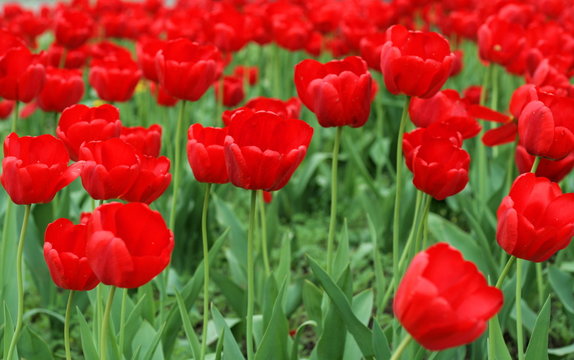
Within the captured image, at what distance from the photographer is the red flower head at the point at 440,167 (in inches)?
64.0

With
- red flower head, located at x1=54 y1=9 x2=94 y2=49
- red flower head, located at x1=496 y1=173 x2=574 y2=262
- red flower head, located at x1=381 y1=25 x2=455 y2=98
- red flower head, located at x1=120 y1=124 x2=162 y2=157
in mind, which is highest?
red flower head, located at x1=381 y1=25 x2=455 y2=98

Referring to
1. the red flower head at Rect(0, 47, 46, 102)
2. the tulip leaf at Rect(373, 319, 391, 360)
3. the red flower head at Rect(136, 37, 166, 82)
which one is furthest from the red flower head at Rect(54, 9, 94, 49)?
the tulip leaf at Rect(373, 319, 391, 360)

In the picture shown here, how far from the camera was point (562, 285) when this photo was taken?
2.28m

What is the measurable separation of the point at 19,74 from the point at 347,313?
42.0 inches

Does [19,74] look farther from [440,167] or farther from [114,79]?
[440,167]

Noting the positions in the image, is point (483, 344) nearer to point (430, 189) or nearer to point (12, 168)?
point (430, 189)

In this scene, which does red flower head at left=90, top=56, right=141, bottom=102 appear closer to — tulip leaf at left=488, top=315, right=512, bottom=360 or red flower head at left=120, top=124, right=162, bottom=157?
red flower head at left=120, top=124, right=162, bottom=157

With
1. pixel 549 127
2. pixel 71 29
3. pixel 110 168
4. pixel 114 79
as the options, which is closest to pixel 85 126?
pixel 110 168

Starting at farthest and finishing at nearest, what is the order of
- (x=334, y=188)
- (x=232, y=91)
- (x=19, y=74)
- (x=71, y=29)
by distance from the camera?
1. (x=71, y=29)
2. (x=232, y=91)
3. (x=19, y=74)
4. (x=334, y=188)

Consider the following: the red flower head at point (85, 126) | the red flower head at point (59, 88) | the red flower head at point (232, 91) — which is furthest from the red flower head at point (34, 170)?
the red flower head at point (232, 91)

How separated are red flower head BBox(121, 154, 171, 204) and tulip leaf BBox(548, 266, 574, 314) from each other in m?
1.26

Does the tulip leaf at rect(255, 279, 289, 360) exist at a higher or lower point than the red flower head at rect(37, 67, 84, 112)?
lower

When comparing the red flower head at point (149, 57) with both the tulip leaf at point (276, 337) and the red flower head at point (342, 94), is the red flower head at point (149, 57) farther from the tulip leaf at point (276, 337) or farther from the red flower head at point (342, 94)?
the tulip leaf at point (276, 337)

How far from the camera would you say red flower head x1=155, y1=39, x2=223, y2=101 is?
1953 millimetres
